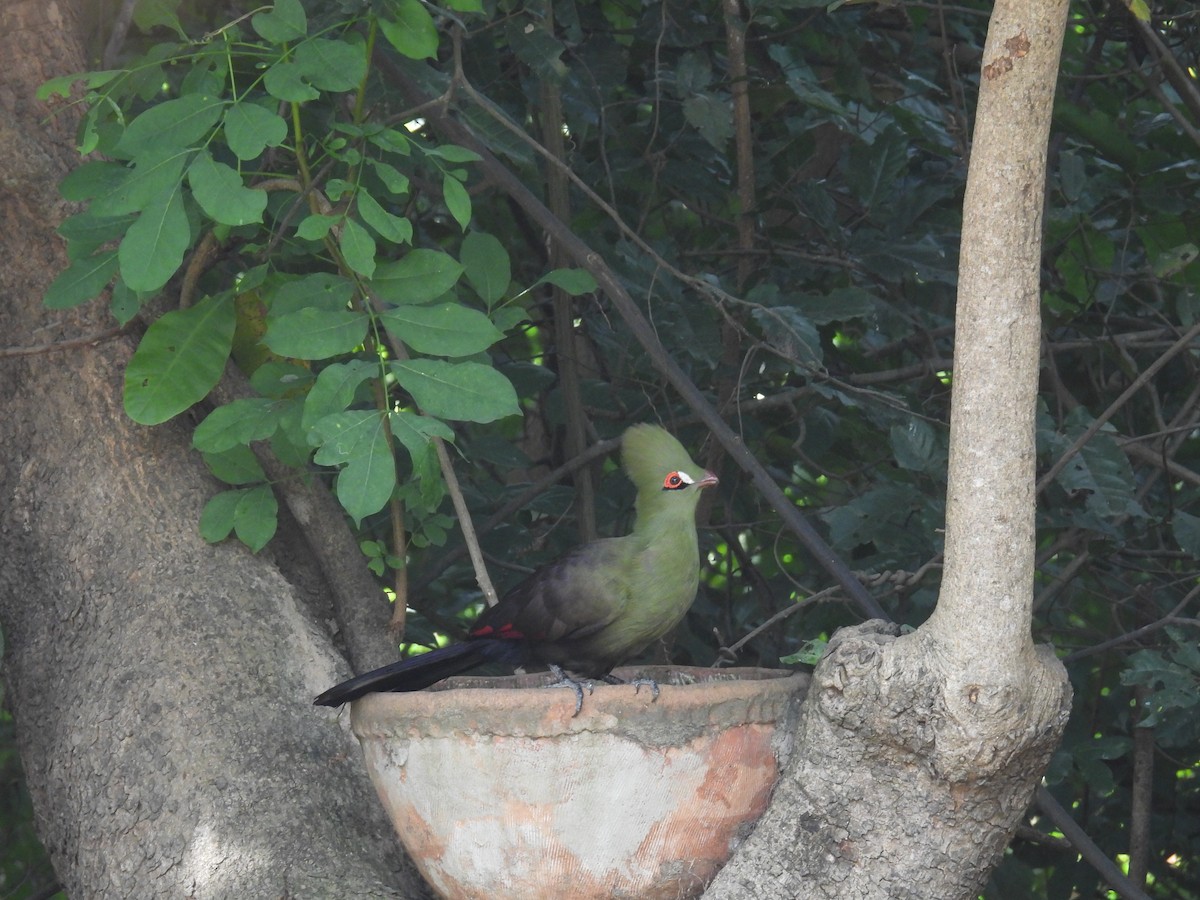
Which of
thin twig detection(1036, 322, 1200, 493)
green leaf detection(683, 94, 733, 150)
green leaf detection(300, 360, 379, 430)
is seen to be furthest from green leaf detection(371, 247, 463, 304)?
thin twig detection(1036, 322, 1200, 493)

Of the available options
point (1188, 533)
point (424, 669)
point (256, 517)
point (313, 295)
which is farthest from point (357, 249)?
point (1188, 533)

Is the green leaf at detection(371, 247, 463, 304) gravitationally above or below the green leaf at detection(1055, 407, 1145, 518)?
above

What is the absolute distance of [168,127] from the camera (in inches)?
87.9

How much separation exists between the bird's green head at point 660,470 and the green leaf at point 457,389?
830 millimetres

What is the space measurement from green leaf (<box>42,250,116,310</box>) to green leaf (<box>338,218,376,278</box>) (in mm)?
508

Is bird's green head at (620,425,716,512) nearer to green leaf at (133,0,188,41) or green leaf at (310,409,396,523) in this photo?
green leaf at (310,409,396,523)

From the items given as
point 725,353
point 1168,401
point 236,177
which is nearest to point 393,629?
point 236,177

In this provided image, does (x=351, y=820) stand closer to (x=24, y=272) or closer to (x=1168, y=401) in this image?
(x=24, y=272)

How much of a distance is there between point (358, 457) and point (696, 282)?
1181 mm

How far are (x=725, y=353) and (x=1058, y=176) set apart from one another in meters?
1.11

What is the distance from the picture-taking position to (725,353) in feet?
12.4

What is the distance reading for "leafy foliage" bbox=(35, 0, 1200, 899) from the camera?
92.8 inches

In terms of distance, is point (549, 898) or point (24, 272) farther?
point (24, 272)

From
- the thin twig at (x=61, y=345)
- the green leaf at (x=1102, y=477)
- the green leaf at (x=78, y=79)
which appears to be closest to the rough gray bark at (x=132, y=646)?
the thin twig at (x=61, y=345)
